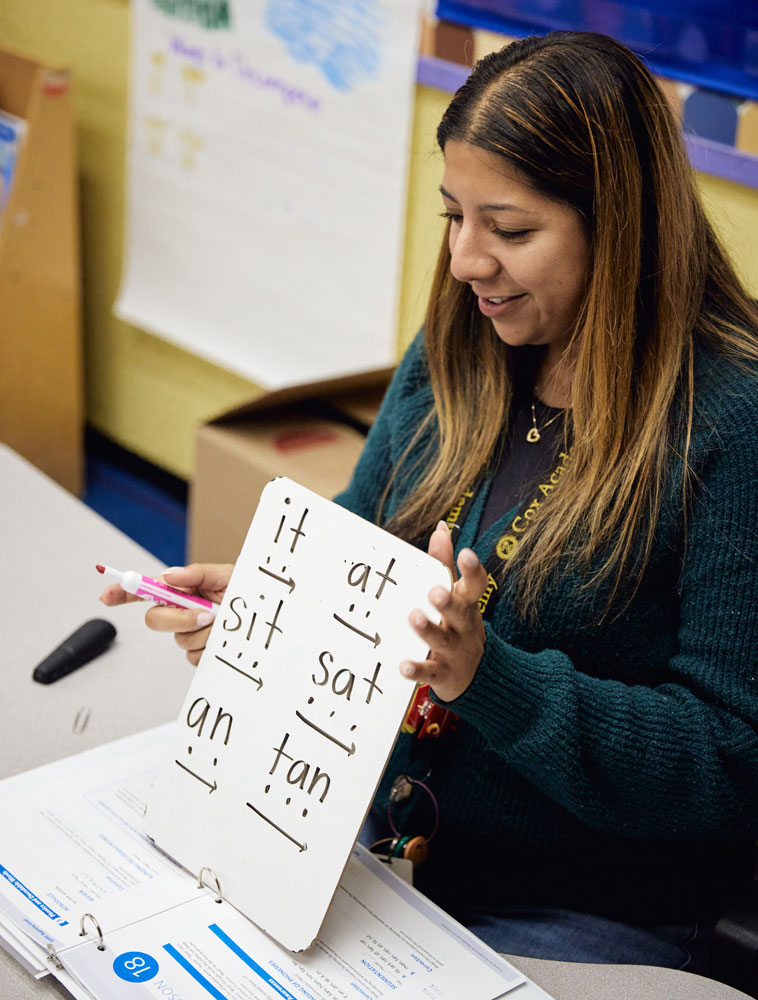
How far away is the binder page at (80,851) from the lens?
898 mm

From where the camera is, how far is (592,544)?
104 cm

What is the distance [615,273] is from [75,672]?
0.71 m

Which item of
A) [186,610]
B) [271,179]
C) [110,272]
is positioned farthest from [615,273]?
[110,272]

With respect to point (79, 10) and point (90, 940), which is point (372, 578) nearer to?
point (90, 940)

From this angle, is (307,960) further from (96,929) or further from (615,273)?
(615,273)

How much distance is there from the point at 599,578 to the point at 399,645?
10.8 inches

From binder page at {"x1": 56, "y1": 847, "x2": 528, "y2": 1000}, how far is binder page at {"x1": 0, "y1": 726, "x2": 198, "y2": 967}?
29 mm

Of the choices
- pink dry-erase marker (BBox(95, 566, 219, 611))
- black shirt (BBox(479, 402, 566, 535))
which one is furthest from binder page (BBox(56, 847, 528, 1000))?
black shirt (BBox(479, 402, 566, 535))

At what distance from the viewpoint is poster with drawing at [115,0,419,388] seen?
2.29 meters

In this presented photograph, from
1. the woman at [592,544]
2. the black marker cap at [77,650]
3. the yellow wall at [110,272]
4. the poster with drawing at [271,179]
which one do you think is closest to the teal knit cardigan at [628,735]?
the woman at [592,544]

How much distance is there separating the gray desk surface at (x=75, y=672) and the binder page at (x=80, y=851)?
0.04 metres

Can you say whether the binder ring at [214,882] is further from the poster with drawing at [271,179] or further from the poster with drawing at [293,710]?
the poster with drawing at [271,179]

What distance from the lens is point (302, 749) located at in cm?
89

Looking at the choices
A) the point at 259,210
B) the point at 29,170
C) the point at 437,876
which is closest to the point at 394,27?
the point at 259,210
